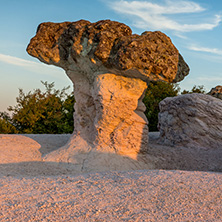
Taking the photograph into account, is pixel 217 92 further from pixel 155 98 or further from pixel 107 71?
pixel 107 71

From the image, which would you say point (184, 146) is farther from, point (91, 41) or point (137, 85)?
point (91, 41)

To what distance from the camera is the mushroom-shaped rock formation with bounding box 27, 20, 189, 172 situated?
308 inches

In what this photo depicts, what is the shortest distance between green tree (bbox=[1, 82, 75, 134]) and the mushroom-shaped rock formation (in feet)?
21.9

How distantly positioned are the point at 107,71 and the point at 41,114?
8.31 metres

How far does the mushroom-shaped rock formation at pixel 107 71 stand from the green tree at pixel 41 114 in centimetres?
667

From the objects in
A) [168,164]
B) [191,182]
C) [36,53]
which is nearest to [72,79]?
[36,53]

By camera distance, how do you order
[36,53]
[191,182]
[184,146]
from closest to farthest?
[191,182] < [36,53] < [184,146]

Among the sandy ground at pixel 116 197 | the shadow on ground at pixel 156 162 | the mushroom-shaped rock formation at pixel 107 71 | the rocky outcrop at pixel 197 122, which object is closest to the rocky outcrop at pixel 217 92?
the rocky outcrop at pixel 197 122

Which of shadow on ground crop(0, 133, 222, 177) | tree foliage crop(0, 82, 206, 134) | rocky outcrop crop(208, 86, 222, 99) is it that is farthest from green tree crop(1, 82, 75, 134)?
rocky outcrop crop(208, 86, 222, 99)

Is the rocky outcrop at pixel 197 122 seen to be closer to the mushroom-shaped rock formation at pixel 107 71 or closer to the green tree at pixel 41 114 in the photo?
the mushroom-shaped rock formation at pixel 107 71

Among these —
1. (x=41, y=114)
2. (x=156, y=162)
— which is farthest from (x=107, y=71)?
(x=41, y=114)

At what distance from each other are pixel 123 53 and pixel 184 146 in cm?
497

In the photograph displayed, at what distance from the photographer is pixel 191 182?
4.79 meters

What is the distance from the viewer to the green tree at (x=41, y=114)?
15.1 m
